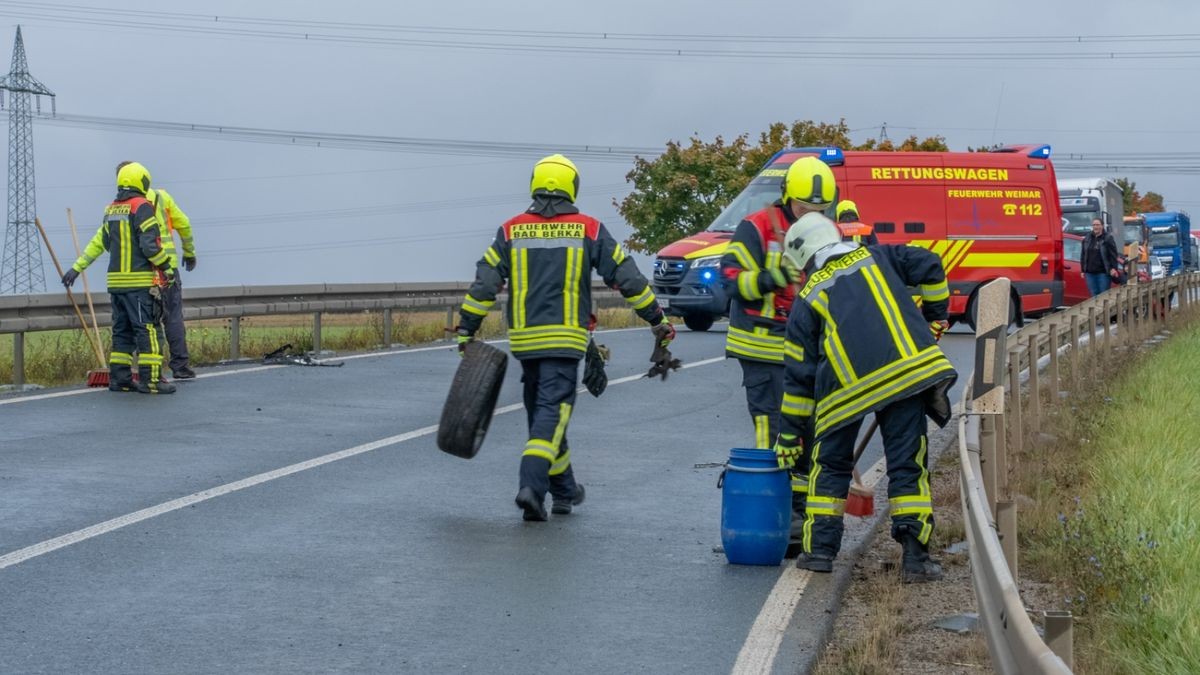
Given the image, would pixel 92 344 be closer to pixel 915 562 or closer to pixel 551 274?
pixel 551 274

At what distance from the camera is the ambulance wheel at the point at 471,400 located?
9508 millimetres

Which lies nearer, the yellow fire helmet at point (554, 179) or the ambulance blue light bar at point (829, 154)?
the yellow fire helmet at point (554, 179)

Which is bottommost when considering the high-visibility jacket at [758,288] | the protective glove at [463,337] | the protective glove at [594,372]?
the protective glove at [594,372]

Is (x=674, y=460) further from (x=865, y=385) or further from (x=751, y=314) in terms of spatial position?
(x=865, y=385)

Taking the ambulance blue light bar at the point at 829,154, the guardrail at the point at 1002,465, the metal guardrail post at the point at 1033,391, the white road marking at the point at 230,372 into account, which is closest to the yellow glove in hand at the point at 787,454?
the guardrail at the point at 1002,465

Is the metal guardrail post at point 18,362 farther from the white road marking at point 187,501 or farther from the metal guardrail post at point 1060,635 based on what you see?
the metal guardrail post at point 1060,635

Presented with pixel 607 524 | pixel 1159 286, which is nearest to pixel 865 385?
pixel 607 524

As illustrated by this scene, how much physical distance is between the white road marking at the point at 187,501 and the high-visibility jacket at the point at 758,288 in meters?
3.01

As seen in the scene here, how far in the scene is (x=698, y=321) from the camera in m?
25.6

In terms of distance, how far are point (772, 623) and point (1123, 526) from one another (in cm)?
227

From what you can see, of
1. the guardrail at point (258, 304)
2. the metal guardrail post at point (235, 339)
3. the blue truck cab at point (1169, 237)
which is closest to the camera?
the guardrail at point (258, 304)

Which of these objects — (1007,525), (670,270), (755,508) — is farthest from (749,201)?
(1007,525)

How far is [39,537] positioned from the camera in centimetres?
816

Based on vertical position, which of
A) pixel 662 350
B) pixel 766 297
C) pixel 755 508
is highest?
pixel 766 297
